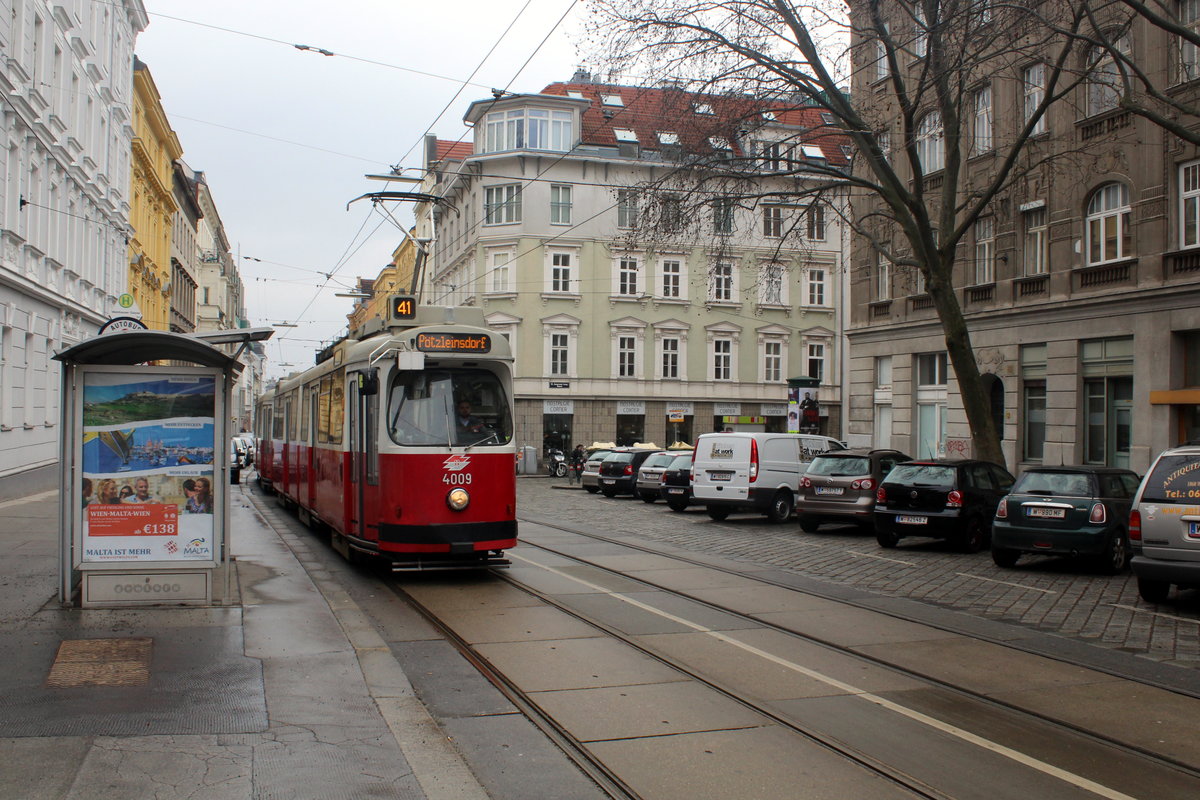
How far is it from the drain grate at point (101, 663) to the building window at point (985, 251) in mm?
24475

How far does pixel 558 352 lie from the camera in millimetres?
53500

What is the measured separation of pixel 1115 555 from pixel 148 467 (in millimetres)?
12120

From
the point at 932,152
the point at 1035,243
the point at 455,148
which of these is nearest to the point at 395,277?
the point at 455,148

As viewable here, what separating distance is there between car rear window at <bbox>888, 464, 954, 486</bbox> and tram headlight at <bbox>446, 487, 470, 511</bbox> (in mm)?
8471

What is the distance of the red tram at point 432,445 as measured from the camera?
40.6 feet

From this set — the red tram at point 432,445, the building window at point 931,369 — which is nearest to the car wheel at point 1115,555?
the red tram at point 432,445

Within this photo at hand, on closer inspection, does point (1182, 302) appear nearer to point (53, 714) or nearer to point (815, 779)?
point (815, 779)

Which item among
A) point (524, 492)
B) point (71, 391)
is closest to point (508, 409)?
point (71, 391)

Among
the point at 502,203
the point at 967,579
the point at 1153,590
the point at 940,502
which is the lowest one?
the point at 967,579

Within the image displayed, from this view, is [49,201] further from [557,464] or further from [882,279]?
[557,464]

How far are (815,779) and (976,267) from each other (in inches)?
1003

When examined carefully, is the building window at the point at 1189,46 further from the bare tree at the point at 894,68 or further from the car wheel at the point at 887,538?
the car wheel at the point at 887,538

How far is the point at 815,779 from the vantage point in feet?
18.7

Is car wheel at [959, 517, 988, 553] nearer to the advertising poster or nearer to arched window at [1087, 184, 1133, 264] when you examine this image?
arched window at [1087, 184, 1133, 264]
